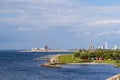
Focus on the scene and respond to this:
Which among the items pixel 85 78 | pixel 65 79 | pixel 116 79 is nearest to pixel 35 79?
pixel 65 79

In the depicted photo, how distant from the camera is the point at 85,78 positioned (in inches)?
4862

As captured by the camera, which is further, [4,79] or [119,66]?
[119,66]

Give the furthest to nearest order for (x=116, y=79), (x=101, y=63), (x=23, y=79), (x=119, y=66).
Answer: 1. (x=101, y=63)
2. (x=119, y=66)
3. (x=23, y=79)
4. (x=116, y=79)

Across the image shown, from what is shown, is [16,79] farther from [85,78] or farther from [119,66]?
[119,66]

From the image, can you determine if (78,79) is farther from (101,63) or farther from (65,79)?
(101,63)

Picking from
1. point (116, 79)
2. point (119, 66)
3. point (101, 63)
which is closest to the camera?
point (116, 79)

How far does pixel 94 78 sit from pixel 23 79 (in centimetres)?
2459

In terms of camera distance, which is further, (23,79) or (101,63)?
(101,63)

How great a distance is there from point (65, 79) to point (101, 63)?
82.4m

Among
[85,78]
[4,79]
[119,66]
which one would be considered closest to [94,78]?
[85,78]

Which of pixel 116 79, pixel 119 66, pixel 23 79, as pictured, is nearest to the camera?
pixel 116 79

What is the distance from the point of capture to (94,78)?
400 ft

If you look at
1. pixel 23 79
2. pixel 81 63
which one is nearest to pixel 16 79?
pixel 23 79

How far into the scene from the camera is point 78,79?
389 feet
